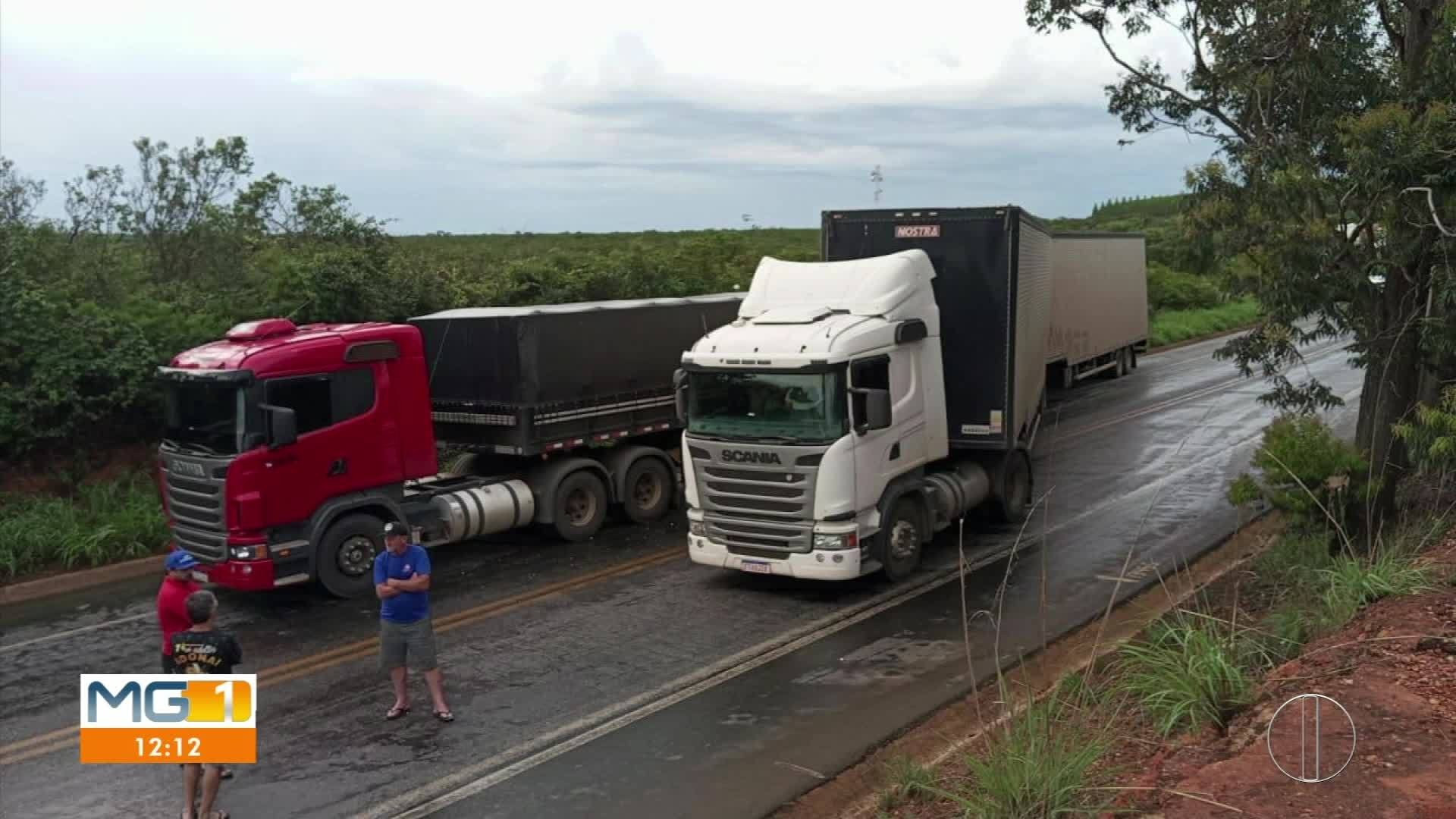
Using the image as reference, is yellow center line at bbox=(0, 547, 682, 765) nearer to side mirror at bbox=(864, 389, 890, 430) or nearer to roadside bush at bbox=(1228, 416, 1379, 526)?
side mirror at bbox=(864, 389, 890, 430)

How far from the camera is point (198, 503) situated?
1189cm

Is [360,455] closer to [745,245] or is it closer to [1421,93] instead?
[1421,93]

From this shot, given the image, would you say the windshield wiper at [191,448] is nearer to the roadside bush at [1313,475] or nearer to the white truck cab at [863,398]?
the white truck cab at [863,398]

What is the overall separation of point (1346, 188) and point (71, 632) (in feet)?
45.5

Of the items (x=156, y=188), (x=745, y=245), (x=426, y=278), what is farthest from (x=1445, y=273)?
(x=745, y=245)

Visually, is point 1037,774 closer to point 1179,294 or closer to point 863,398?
point 863,398

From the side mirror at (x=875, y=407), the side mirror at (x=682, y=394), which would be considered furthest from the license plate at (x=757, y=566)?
the side mirror at (x=875, y=407)

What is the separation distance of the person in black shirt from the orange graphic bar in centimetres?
14

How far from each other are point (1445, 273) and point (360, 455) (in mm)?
11140

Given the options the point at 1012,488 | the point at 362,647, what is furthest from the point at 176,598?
the point at 1012,488

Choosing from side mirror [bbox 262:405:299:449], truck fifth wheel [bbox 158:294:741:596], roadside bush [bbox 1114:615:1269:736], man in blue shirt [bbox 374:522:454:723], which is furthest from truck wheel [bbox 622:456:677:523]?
roadside bush [bbox 1114:615:1269:736]

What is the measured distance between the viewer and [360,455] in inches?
493

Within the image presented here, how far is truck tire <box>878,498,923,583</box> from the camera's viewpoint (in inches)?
472

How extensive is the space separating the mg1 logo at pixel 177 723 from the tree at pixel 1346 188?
10.4 metres
